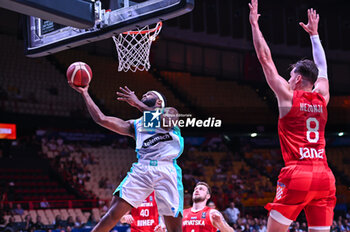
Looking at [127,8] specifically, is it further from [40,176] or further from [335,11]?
[335,11]

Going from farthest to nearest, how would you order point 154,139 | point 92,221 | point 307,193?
point 92,221 < point 154,139 < point 307,193

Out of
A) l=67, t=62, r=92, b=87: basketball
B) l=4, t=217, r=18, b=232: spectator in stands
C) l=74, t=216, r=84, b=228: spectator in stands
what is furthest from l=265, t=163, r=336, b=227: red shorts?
l=74, t=216, r=84, b=228: spectator in stands

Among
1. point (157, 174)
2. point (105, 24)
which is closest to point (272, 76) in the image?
point (157, 174)

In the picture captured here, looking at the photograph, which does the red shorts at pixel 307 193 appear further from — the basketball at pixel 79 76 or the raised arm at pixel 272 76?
A: the basketball at pixel 79 76

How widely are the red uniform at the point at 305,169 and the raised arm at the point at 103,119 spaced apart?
1.91m

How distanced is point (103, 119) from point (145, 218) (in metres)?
2.69

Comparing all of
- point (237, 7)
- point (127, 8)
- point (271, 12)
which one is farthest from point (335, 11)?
point (127, 8)

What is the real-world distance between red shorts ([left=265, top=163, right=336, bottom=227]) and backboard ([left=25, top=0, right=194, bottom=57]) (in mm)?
2040

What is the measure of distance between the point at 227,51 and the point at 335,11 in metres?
6.19

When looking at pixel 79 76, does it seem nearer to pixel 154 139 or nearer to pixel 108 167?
pixel 154 139

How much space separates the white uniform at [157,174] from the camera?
4742 mm

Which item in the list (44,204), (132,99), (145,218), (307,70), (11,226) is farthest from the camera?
(44,204)

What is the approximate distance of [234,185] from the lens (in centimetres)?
1964

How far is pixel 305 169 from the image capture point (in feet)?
11.4
